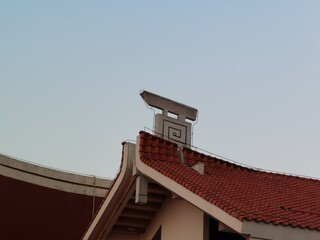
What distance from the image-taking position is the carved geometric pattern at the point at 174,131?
12961 mm

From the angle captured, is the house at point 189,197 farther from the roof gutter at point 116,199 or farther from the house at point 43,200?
the house at point 43,200

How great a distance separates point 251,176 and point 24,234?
8.99 meters

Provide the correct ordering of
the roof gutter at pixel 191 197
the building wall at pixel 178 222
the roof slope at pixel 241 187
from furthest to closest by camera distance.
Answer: the building wall at pixel 178 222
the roof slope at pixel 241 187
the roof gutter at pixel 191 197

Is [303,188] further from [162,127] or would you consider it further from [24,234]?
[24,234]

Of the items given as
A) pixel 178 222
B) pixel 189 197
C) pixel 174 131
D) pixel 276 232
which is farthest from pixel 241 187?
pixel 174 131

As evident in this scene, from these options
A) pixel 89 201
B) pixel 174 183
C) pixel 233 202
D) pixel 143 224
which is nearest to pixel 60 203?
pixel 89 201

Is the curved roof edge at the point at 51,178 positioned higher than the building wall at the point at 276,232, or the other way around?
the curved roof edge at the point at 51,178

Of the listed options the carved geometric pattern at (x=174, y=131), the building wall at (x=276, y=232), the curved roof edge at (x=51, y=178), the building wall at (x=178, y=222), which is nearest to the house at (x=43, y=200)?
the curved roof edge at (x=51, y=178)

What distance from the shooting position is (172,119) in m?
13.1

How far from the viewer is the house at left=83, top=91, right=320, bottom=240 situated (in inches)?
351

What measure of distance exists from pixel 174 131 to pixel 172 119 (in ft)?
0.84

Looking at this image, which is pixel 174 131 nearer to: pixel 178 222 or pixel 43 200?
pixel 178 222

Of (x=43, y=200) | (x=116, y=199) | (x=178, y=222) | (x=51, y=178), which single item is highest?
(x=51, y=178)

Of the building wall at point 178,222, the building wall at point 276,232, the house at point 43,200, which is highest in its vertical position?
the house at point 43,200
